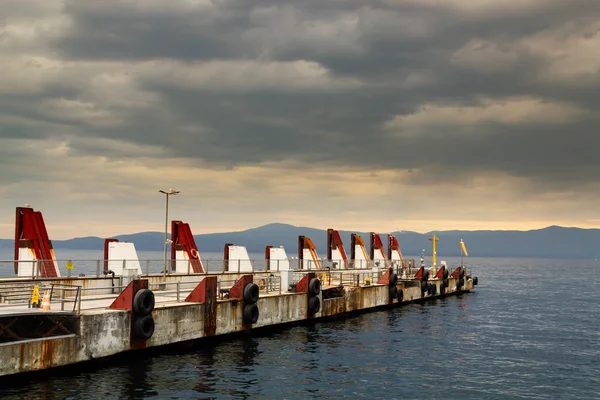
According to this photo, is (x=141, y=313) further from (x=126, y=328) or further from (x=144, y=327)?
(x=126, y=328)

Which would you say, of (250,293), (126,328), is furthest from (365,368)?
(126,328)

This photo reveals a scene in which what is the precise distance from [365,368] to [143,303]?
40.5 feet

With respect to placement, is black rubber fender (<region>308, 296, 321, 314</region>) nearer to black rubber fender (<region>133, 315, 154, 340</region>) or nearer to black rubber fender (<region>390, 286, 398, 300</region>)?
black rubber fender (<region>390, 286, 398, 300</region>)

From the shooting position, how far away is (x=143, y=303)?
101 feet

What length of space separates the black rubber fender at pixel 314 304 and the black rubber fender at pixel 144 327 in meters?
17.5

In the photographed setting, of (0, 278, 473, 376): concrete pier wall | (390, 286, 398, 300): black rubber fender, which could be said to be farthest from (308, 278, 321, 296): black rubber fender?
(390, 286, 398, 300): black rubber fender

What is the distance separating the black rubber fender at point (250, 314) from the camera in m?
38.7

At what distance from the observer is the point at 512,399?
2614cm

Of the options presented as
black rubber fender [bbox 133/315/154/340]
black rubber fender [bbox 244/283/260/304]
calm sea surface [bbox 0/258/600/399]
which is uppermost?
black rubber fender [bbox 244/283/260/304]

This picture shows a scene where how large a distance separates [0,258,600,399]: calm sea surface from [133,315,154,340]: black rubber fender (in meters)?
1.28

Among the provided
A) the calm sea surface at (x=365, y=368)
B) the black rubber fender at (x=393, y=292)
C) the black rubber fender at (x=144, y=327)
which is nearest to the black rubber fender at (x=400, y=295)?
the black rubber fender at (x=393, y=292)

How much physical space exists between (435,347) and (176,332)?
17.2 meters

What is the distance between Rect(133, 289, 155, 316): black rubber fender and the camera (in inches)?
1199

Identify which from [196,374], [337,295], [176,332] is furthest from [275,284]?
[196,374]
